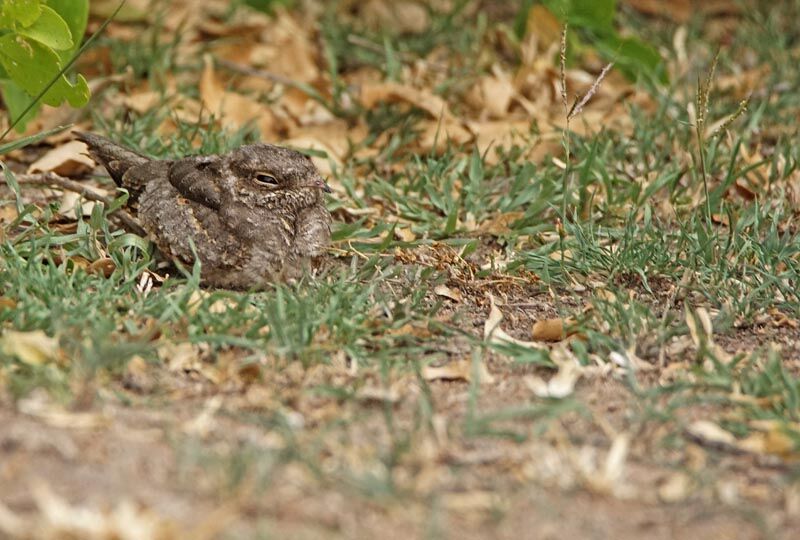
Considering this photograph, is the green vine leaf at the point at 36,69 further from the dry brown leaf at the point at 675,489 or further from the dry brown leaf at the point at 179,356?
the dry brown leaf at the point at 675,489

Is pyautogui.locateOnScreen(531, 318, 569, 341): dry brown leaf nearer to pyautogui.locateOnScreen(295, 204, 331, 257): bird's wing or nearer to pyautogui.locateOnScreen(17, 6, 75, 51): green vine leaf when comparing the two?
pyautogui.locateOnScreen(295, 204, 331, 257): bird's wing

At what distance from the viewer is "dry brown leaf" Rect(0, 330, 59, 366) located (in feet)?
11.0

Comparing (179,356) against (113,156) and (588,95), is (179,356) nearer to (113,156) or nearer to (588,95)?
(113,156)

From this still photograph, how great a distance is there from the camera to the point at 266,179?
4527mm

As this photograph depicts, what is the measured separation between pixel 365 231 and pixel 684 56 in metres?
2.98

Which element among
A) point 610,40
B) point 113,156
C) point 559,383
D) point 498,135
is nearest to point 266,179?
point 113,156

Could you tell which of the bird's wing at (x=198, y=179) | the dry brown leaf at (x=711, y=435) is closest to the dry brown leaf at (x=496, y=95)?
the bird's wing at (x=198, y=179)

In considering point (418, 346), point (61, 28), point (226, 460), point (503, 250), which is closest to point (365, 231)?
point (503, 250)

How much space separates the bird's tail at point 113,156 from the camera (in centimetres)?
473

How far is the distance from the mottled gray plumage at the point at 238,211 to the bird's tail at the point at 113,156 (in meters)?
0.05

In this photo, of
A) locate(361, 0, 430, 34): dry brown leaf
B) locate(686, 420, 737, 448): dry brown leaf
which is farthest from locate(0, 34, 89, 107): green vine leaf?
locate(361, 0, 430, 34): dry brown leaf

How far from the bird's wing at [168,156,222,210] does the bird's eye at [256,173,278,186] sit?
0.16m

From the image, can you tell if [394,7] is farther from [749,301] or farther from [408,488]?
[408,488]

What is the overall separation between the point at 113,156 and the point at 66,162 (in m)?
0.67
